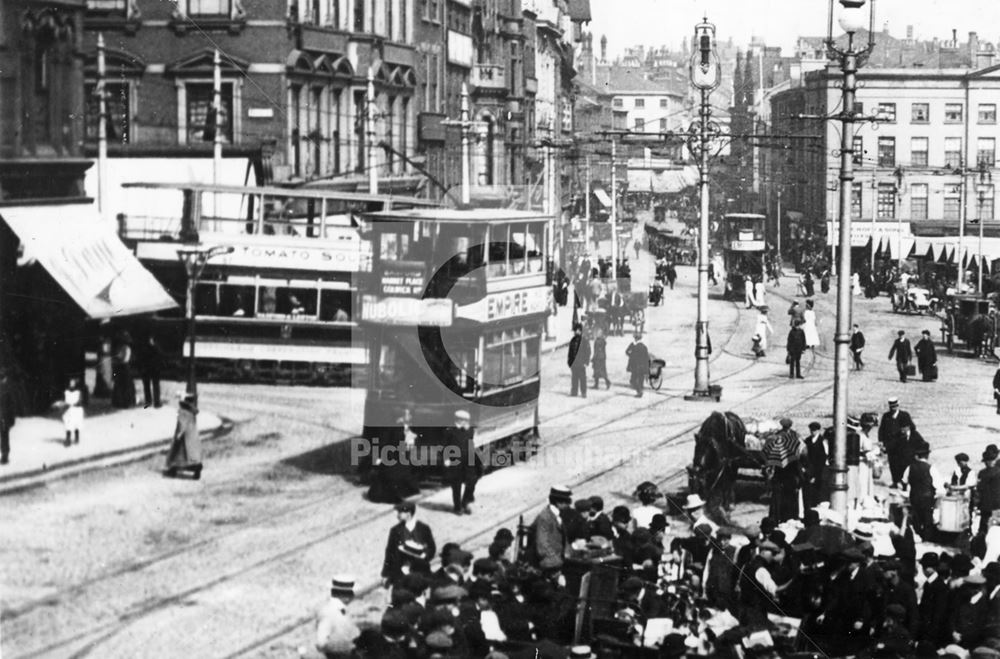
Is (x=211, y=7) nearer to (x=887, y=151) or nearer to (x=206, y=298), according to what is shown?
(x=206, y=298)

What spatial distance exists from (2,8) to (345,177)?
2400 cm

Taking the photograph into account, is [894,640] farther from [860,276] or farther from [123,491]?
[860,276]

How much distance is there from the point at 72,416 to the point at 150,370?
4.70 m

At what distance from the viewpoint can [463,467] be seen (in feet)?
64.0

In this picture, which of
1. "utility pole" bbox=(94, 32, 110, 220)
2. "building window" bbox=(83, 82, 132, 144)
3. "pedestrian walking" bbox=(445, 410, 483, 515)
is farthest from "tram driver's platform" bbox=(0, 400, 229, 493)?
"building window" bbox=(83, 82, 132, 144)

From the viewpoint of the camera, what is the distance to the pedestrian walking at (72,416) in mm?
19016

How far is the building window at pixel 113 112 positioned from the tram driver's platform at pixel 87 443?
5235 millimetres

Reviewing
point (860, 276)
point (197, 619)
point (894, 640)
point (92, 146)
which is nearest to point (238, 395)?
point (92, 146)

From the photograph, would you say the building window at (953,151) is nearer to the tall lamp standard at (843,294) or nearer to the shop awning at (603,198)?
the tall lamp standard at (843,294)

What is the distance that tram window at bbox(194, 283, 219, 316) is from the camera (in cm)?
2872

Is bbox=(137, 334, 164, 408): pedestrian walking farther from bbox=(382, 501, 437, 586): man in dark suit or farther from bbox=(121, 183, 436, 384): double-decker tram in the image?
bbox=(382, 501, 437, 586): man in dark suit

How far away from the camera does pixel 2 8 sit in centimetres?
1706

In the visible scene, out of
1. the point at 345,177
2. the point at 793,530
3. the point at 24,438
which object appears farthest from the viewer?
the point at 345,177

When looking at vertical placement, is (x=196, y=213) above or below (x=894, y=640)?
above
